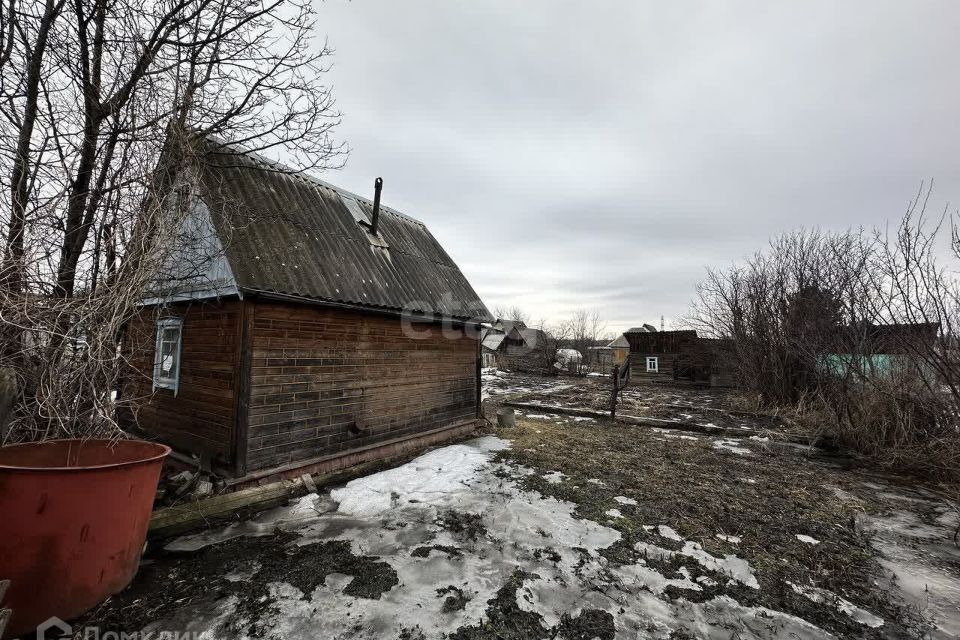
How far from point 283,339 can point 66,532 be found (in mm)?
2896

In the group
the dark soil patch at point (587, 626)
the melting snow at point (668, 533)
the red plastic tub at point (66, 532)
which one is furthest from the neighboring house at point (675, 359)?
the red plastic tub at point (66, 532)

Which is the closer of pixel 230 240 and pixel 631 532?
pixel 631 532

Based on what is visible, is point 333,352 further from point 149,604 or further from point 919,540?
point 919,540

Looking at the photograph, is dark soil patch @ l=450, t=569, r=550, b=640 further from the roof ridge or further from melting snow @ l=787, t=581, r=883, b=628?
the roof ridge

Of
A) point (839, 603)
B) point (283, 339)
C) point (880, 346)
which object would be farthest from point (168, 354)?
point (880, 346)

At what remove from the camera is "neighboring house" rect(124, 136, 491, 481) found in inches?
187

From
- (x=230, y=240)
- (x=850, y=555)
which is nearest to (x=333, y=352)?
(x=230, y=240)

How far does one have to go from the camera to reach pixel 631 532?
403 centimetres

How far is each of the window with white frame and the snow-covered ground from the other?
2748mm

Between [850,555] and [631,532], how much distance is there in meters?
2.05

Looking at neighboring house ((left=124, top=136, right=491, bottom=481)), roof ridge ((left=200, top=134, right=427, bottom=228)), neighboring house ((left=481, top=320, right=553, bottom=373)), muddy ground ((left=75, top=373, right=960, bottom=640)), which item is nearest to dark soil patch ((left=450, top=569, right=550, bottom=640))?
muddy ground ((left=75, top=373, right=960, bottom=640))

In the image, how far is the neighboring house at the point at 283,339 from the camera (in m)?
4.75

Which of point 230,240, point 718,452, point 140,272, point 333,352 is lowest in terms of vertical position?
point 718,452

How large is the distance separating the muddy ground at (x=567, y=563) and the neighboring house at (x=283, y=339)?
3.28ft
